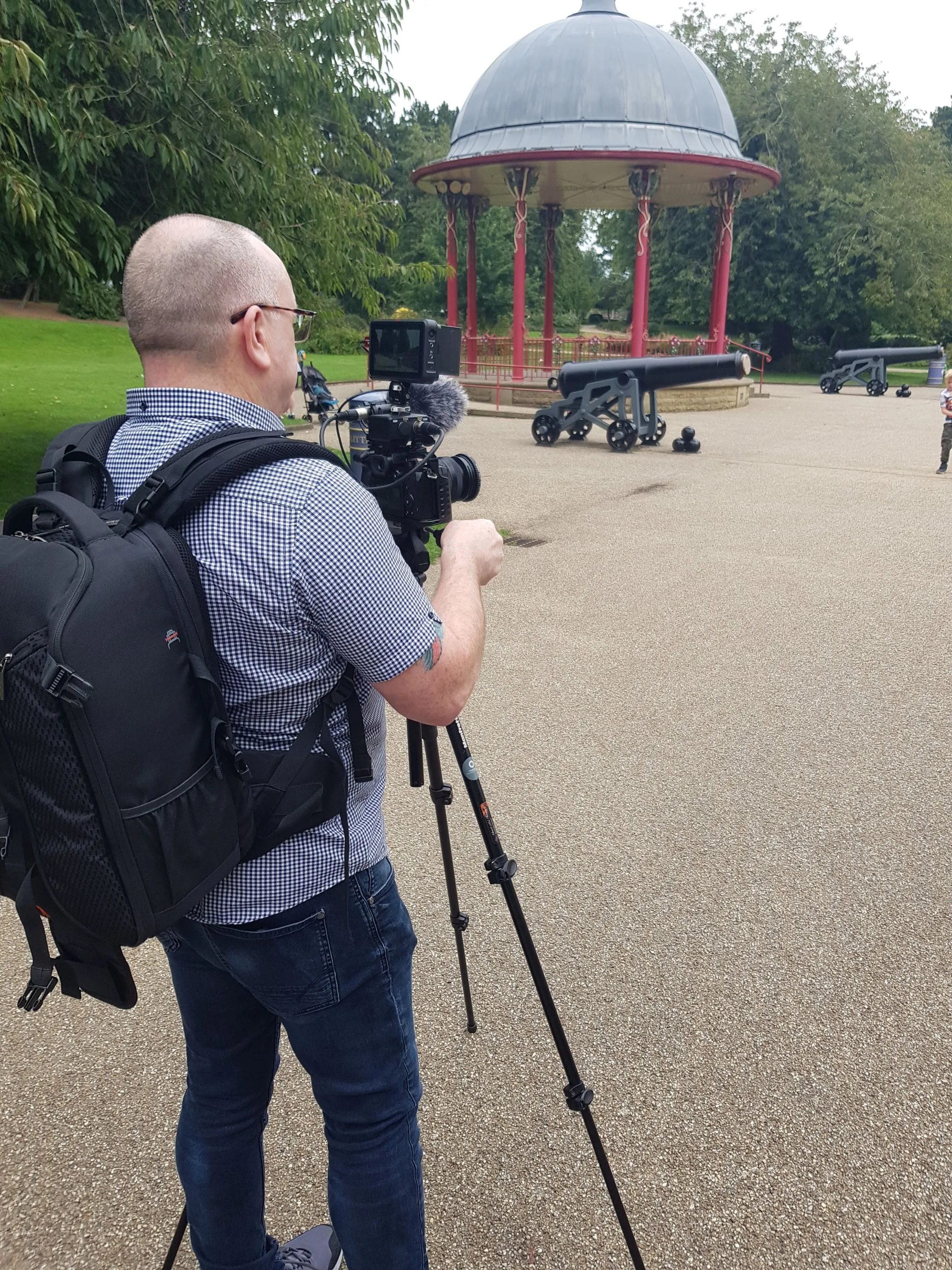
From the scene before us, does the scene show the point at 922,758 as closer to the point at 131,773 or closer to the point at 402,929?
the point at 402,929

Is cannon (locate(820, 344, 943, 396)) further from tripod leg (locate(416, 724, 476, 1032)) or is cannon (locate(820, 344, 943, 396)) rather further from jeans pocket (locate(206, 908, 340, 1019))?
jeans pocket (locate(206, 908, 340, 1019))

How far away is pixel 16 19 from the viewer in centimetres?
780

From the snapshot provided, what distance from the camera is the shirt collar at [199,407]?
4.87ft

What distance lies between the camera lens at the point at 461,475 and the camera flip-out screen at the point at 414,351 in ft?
0.90

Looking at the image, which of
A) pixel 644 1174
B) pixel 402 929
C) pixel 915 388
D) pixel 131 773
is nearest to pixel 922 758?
pixel 644 1174

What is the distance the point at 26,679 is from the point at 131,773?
0.58ft

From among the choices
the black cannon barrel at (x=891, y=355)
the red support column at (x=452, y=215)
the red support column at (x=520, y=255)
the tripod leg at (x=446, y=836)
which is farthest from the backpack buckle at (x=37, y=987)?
the black cannon barrel at (x=891, y=355)

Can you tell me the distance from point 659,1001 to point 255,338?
2.41m

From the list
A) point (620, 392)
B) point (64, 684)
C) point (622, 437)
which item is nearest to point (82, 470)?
point (64, 684)

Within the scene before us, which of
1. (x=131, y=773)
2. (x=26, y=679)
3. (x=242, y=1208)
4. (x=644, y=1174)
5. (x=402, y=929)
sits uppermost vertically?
(x=26, y=679)

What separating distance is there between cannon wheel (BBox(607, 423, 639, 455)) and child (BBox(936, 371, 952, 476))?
437 cm

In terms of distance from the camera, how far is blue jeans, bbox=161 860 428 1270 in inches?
62.5

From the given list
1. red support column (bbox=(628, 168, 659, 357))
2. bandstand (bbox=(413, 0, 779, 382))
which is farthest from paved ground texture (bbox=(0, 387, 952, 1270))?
bandstand (bbox=(413, 0, 779, 382))

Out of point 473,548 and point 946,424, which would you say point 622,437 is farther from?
point 473,548
